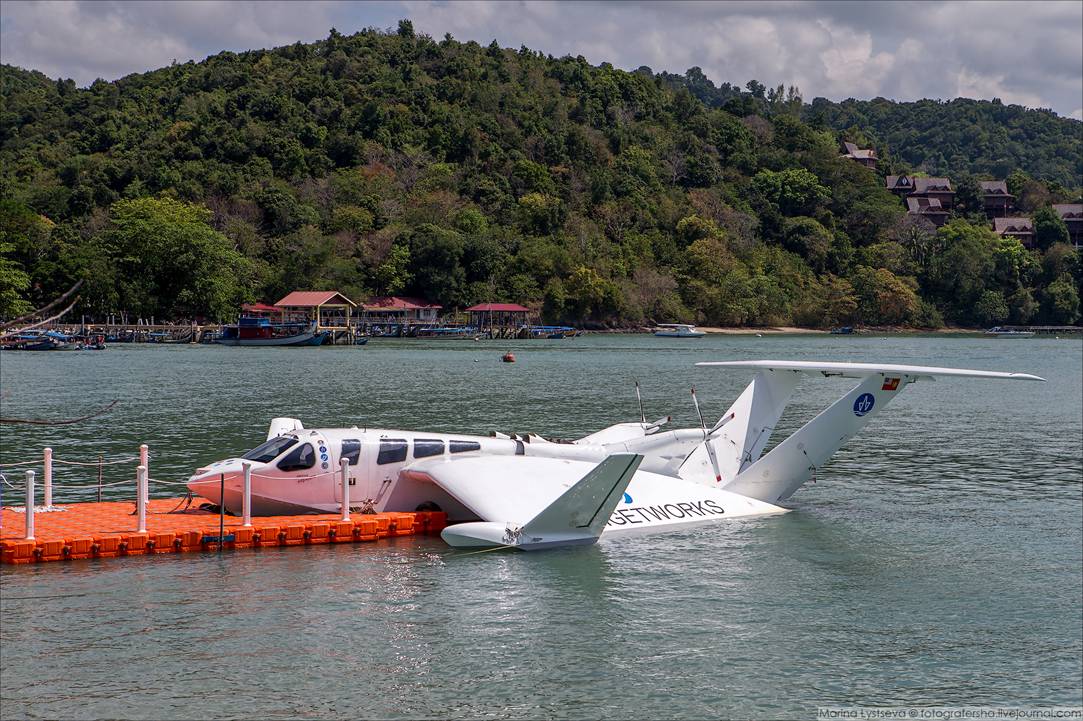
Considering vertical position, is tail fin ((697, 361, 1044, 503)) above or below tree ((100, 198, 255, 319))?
below

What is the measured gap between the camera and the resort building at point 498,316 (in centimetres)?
16912

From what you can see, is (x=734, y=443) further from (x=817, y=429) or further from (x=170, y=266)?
(x=170, y=266)

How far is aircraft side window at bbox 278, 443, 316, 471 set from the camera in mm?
23641

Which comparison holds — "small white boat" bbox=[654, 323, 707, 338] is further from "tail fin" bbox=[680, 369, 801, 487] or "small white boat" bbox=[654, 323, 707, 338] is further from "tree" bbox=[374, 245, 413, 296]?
"tail fin" bbox=[680, 369, 801, 487]

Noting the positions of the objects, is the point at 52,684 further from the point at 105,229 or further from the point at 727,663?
the point at 105,229

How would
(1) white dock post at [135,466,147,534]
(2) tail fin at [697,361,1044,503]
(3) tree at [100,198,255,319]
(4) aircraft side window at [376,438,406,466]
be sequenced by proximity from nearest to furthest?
(1) white dock post at [135,466,147,534], (4) aircraft side window at [376,438,406,466], (2) tail fin at [697,361,1044,503], (3) tree at [100,198,255,319]

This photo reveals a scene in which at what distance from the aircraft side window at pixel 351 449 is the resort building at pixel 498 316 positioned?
144 meters

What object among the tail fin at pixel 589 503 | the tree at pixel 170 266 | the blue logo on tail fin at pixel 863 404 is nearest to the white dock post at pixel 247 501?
the tail fin at pixel 589 503

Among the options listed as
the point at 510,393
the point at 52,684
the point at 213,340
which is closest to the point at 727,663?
the point at 52,684

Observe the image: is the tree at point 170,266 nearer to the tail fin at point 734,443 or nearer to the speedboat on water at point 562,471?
the speedboat on water at point 562,471

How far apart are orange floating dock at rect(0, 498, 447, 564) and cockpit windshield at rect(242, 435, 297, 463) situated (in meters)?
1.26

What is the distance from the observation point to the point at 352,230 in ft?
588

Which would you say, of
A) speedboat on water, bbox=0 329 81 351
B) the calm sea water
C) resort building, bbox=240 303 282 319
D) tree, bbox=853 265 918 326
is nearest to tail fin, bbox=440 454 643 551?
the calm sea water

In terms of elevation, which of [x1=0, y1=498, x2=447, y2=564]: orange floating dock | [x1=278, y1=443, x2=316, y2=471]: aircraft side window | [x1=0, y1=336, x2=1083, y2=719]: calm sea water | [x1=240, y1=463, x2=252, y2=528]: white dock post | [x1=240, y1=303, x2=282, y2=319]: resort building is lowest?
[x1=0, y1=336, x2=1083, y2=719]: calm sea water
